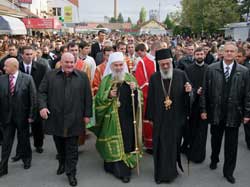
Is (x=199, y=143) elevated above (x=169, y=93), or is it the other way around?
(x=169, y=93)

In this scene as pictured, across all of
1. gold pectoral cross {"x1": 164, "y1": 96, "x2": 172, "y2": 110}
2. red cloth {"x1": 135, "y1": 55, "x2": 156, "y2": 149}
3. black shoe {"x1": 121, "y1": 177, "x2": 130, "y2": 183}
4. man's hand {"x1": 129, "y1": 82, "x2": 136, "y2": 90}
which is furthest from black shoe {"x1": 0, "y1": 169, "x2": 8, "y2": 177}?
gold pectoral cross {"x1": 164, "y1": 96, "x2": 172, "y2": 110}

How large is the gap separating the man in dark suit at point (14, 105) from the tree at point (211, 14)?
Result: 36.2 meters

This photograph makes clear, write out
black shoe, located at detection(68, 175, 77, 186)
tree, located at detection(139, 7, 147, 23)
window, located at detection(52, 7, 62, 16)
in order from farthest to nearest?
tree, located at detection(139, 7, 147, 23) → window, located at detection(52, 7, 62, 16) → black shoe, located at detection(68, 175, 77, 186)

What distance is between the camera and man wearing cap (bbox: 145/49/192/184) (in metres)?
5.25

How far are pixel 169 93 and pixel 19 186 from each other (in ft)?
8.38

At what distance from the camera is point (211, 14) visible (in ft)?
130

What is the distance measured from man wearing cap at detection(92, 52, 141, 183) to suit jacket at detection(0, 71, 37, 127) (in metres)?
1.06

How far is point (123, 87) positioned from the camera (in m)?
5.62

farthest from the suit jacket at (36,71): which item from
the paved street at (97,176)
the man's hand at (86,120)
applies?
the man's hand at (86,120)

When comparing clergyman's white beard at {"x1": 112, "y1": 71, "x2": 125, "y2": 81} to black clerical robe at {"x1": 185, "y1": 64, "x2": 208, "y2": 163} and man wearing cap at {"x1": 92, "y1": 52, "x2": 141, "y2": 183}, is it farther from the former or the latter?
black clerical robe at {"x1": 185, "y1": 64, "x2": 208, "y2": 163}

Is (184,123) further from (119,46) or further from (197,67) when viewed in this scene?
(119,46)

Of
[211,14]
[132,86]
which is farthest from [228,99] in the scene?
[211,14]

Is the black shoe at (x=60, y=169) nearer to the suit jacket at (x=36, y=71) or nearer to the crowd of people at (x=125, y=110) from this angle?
the crowd of people at (x=125, y=110)

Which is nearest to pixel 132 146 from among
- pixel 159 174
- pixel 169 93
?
pixel 159 174
